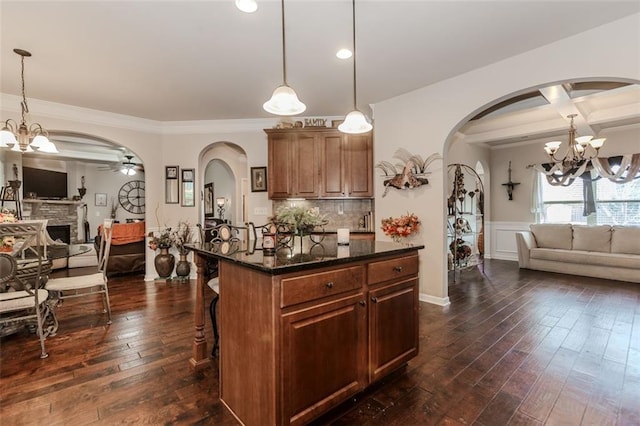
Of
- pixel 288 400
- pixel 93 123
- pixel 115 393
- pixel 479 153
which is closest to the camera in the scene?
pixel 288 400

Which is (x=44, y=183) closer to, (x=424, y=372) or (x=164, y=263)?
(x=164, y=263)

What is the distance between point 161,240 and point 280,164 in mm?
2421

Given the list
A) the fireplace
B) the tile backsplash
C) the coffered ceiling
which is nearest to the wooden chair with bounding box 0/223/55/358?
the coffered ceiling

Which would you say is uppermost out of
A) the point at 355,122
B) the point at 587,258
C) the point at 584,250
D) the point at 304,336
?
the point at 355,122

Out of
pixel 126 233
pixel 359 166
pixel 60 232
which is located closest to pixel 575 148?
pixel 359 166

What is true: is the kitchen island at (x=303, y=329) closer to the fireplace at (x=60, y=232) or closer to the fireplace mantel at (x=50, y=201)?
the fireplace mantel at (x=50, y=201)

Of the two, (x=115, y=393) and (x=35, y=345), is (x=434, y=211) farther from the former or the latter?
(x=35, y=345)

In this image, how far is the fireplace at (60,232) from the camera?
26.0 ft

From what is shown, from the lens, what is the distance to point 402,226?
3.71m

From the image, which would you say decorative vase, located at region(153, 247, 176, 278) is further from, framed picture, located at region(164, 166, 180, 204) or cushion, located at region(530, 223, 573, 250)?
cushion, located at region(530, 223, 573, 250)

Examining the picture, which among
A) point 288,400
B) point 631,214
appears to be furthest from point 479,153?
point 288,400

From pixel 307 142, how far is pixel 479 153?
4517mm

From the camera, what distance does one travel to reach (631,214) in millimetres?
5570

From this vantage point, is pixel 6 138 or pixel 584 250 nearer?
pixel 6 138
